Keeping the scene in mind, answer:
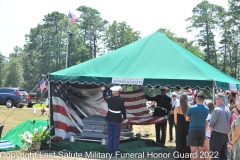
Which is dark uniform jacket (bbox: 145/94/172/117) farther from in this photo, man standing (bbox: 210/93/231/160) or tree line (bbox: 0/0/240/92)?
tree line (bbox: 0/0/240/92)

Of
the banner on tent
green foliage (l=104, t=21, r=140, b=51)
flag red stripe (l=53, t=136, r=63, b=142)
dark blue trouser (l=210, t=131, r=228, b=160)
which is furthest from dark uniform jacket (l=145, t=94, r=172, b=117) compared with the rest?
green foliage (l=104, t=21, r=140, b=51)

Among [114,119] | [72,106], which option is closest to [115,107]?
[114,119]

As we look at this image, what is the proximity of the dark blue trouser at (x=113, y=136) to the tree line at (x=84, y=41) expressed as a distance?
58852 millimetres

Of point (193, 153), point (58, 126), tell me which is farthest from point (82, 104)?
point (193, 153)

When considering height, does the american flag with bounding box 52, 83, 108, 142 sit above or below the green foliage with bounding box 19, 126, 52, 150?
above

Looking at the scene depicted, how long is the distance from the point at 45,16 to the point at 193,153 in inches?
3182

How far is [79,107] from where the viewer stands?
12805 mm

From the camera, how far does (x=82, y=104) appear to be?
42.4 ft

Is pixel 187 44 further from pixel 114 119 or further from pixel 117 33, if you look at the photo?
pixel 114 119

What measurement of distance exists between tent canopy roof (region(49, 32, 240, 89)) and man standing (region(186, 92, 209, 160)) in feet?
6.10

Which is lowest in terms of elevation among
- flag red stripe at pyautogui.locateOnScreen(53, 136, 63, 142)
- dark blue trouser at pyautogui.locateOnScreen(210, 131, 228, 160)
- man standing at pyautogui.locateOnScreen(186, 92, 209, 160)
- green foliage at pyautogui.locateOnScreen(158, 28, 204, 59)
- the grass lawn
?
flag red stripe at pyautogui.locateOnScreen(53, 136, 63, 142)

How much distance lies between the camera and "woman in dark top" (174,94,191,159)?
8430mm

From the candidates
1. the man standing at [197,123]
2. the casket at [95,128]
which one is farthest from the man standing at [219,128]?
the casket at [95,128]

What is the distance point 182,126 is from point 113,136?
2.18m
